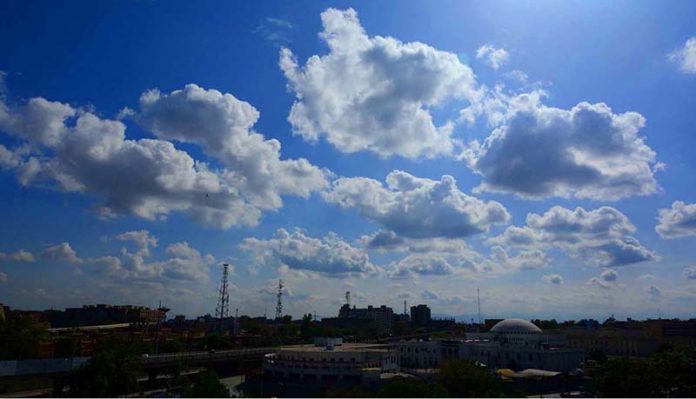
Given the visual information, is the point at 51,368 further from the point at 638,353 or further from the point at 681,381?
the point at 638,353

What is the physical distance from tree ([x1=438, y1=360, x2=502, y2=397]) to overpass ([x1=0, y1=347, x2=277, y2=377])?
33.5 meters

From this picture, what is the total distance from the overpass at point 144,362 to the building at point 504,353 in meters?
25.9

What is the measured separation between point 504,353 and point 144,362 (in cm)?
4981

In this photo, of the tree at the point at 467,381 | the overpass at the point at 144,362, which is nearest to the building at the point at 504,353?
the overpass at the point at 144,362

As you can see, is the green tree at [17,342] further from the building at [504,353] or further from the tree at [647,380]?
the tree at [647,380]

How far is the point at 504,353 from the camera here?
8200 centimetres

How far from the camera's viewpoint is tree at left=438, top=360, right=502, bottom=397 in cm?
4194

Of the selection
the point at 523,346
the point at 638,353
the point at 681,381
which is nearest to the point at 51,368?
the point at 681,381

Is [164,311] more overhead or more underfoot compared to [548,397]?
more overhead

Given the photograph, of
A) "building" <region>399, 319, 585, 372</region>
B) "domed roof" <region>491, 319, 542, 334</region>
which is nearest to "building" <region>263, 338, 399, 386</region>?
"building" <region>399, 319, 585, 372</region>

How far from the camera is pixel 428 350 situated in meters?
85.2

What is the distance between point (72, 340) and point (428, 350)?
50.8 metres

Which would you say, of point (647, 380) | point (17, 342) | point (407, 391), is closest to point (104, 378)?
point (407, 391)

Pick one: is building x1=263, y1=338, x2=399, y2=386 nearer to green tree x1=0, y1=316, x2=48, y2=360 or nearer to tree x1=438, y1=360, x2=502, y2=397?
tree x1=438, y1=360, x2=502, y2=397
